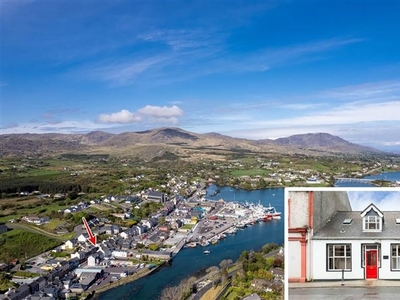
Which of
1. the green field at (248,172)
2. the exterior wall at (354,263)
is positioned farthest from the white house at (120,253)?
the exterior wall at (354,263)

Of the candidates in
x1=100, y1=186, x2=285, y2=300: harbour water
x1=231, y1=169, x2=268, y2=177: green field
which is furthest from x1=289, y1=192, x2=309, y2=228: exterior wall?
x1=231, y1=169, x2=268, y2=177: green field

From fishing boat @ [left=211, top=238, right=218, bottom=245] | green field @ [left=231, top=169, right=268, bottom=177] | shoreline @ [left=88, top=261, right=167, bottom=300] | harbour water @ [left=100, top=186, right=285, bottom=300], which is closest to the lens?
shoreline @ [left=88, top=261, right=167, bottom=300]

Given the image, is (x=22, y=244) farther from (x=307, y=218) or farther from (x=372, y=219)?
(x=372, y=219)

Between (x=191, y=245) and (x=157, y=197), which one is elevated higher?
(x=157, y=197)

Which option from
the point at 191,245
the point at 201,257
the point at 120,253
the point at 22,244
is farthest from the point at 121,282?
the point at 22,244

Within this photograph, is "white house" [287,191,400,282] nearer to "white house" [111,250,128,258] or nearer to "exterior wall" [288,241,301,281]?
"exterior wall" [288,241,301,281]

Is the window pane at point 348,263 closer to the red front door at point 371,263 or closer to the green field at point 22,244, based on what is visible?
the red front door at point 371,263
